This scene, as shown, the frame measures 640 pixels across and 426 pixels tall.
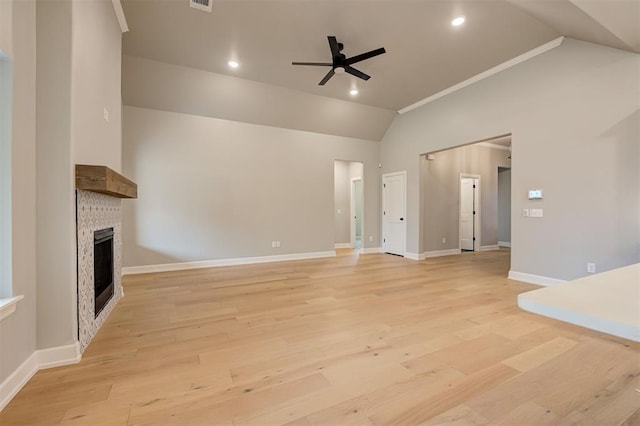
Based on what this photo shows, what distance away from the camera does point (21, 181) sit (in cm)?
172

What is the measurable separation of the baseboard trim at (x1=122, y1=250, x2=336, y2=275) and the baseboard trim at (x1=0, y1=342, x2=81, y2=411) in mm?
3141

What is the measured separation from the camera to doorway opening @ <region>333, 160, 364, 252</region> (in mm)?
8531

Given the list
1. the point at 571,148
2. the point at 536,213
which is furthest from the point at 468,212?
the point at 571,148

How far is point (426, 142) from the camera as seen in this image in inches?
235

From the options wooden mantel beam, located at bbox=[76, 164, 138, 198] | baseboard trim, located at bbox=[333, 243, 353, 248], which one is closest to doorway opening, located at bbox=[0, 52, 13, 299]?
wooden mantel beam, located at bbox=[76, 164, 138, 198]

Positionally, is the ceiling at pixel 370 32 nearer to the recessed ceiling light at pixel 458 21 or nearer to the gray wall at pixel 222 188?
the recessed ceiling light at pixel 458 21

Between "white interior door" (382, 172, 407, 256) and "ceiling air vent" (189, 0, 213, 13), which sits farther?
"white interior door" (382, 172, 407, 256)

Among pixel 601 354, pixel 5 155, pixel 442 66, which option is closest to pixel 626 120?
pixel 442 66

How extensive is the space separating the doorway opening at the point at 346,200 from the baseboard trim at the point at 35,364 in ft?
22.6

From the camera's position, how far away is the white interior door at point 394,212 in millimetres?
6633

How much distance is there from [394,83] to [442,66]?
892 mm

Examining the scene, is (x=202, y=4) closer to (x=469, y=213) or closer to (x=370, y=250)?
(x=370, y=250)

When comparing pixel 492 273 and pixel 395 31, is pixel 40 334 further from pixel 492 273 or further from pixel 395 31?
pixel 492 273

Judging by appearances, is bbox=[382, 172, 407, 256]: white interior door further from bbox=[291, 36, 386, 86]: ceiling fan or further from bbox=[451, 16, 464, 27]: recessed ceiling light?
bbox=[451, 16, 464, 27]: recessed ceiling light
